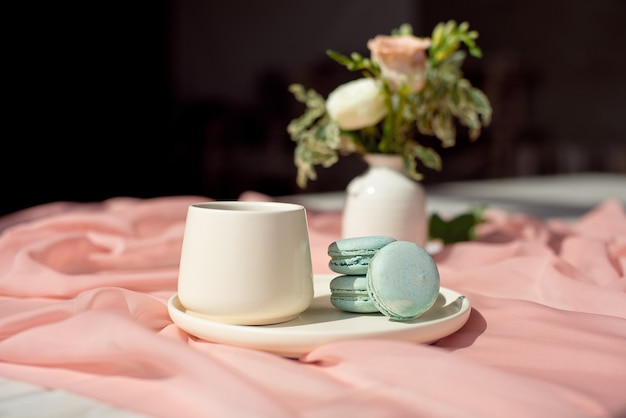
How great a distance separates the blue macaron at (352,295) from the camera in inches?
30.5

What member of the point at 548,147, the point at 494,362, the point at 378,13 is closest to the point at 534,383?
the point at 494,362

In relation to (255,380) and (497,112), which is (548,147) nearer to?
(497,112)

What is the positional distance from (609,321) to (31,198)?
2.87 meters

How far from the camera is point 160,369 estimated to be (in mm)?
683

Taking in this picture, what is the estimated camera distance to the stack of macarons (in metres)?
0.73

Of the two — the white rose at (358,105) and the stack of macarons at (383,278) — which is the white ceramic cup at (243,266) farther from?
the white rose at (358,105)

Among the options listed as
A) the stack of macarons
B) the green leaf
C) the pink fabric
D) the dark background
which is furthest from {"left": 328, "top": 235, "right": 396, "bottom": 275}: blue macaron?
the dark background

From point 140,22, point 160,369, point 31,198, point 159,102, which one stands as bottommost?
point 31,198

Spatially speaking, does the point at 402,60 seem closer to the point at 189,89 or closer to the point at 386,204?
the point at 386,204

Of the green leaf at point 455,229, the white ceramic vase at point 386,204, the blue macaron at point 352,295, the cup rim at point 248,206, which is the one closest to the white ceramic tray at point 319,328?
the blue macaron at point 352,295

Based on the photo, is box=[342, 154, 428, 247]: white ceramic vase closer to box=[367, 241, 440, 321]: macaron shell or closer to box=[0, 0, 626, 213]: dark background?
box=[367, 241, 440, 321]: macaron shell

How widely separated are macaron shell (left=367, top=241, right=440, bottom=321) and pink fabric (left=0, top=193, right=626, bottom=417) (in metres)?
0.06

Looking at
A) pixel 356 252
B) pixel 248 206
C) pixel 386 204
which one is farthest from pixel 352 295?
pixel 386 204

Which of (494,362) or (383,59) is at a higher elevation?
(383,59)
